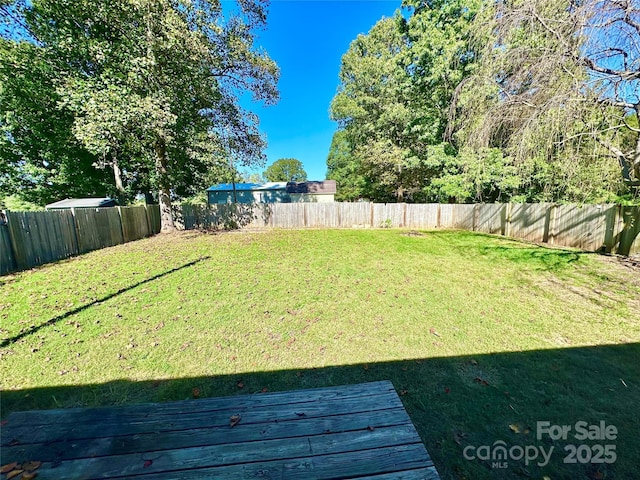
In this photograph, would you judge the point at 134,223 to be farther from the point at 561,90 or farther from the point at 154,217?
the point at 561,90

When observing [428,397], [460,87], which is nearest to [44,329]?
[428,397]

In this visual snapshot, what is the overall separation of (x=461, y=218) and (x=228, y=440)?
49.2 ft

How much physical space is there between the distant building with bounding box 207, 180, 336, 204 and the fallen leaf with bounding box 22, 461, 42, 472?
70.4ft

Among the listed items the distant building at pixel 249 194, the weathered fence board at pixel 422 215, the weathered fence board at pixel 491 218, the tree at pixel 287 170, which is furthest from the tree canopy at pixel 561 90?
the tree at pixel 287 170

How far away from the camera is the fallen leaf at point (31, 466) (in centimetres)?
112

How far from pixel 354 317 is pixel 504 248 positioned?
704 cm

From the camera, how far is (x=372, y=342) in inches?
127

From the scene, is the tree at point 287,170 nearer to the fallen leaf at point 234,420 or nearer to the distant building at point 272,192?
the distant building at point 272,192

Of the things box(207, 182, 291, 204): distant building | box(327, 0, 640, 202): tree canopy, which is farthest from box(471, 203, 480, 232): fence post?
box(207, 182, 291, 204): distant building

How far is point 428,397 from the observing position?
2.38 meters

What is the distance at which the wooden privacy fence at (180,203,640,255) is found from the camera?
6.96 m

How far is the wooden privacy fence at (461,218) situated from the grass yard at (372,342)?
154 centimetres

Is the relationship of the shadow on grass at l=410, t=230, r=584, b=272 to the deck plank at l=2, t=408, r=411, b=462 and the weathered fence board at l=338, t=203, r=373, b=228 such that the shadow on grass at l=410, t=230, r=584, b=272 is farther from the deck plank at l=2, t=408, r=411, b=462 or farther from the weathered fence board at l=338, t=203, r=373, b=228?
the deck plank at l=2, t=408, r=411, b=462

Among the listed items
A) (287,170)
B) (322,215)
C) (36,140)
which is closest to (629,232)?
(322,215)
